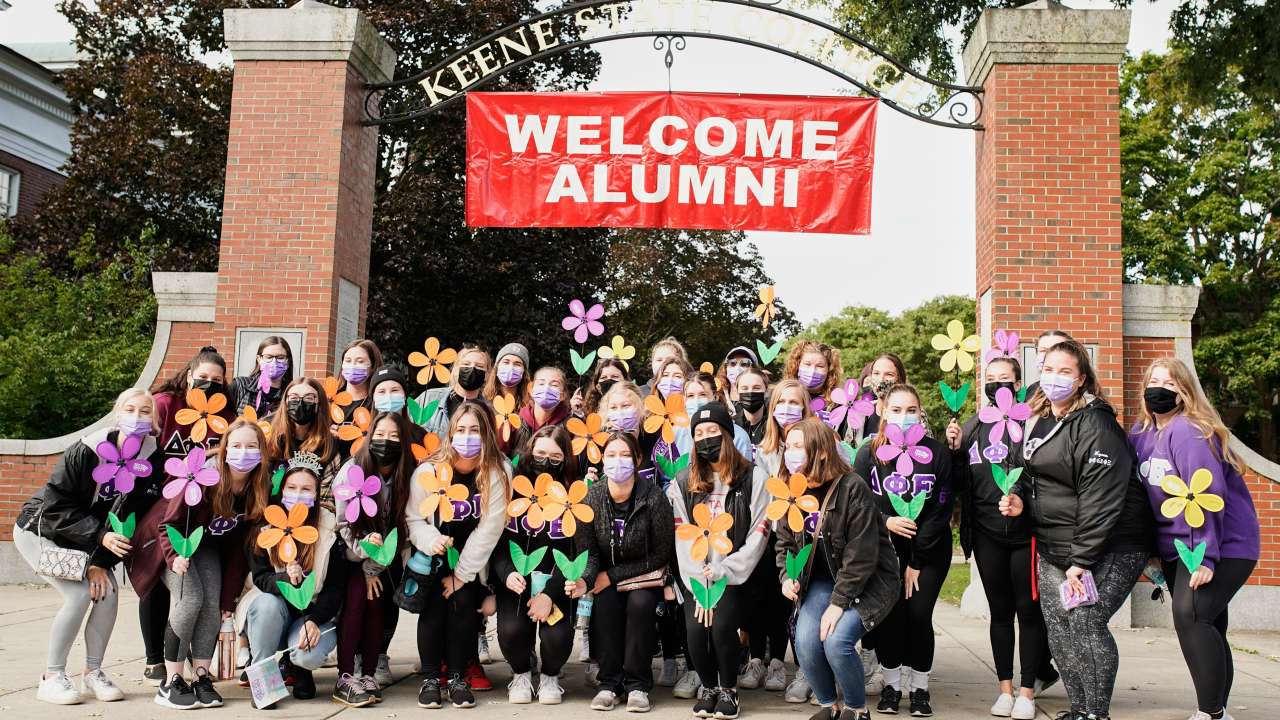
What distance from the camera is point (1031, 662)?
5785 mm

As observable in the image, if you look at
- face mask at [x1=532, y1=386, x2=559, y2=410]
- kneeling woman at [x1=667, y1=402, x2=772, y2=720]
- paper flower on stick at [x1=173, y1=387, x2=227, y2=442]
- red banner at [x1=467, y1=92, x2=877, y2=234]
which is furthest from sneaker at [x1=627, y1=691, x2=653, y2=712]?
red banner at [x1=467, y1=92, x2=877, y2=234]

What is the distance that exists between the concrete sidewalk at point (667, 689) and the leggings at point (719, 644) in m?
0.26

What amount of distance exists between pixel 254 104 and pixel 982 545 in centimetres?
754

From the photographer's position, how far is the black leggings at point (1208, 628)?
530 cm

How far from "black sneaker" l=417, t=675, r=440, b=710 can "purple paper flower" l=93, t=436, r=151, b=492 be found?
190 cm

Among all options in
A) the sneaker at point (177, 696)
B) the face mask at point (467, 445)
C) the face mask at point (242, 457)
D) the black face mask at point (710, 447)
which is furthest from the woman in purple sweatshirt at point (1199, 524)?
the sneaker at point (177, 696)

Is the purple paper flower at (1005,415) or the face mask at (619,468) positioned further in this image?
the face mask at (619,468)

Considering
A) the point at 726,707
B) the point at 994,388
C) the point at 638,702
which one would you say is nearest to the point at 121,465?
the point at 638,702

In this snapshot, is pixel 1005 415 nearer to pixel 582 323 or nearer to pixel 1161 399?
pixel 1161 399

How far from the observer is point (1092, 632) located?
208 inches

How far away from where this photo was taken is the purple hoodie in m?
5.32

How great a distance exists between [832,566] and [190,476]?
135 inches

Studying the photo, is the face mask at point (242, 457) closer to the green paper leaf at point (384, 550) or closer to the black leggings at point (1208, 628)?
the green paper leaf at point (384, 550)

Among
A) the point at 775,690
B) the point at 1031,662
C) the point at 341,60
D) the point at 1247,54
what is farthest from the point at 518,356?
the point at 1247,54
